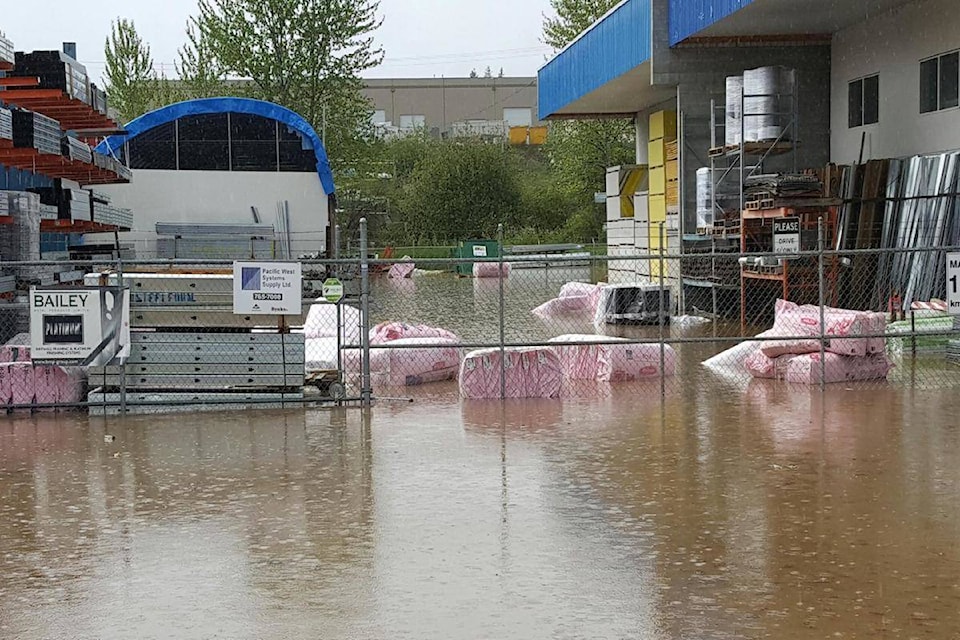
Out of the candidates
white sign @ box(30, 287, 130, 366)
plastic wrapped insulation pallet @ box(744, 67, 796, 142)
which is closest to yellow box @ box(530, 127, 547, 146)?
plastic wrapped insulation pallet @ box(744, 67, 796, 142)

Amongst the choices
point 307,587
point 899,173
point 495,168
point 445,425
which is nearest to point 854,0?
point 899,173

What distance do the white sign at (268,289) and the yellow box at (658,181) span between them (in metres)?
20.9

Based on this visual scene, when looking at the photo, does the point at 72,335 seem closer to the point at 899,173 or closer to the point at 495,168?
the point at 899,173

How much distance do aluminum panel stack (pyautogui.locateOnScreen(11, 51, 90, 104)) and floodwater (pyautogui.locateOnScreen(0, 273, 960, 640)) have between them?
7.74 metres

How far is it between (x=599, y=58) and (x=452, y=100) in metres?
83.4

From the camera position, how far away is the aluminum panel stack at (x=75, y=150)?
2085cm

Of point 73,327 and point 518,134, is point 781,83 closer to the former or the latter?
point 73,327

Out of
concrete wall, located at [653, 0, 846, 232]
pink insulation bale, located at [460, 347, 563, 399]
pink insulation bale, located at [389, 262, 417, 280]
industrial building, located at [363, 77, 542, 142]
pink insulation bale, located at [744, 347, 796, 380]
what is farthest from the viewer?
industrial building, located at [363, 77, 542, 142]

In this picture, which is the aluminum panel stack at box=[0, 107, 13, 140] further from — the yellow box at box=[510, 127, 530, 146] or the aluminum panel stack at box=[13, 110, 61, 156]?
the yellow box at box=[510, 127, 530, 146]

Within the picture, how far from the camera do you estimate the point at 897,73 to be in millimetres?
24219

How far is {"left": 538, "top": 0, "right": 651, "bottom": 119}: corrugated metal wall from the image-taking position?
2989 cm

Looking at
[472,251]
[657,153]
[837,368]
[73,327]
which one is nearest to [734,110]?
[657,153]

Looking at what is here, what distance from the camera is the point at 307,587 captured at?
7.38 m

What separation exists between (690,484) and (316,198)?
1127 inches
